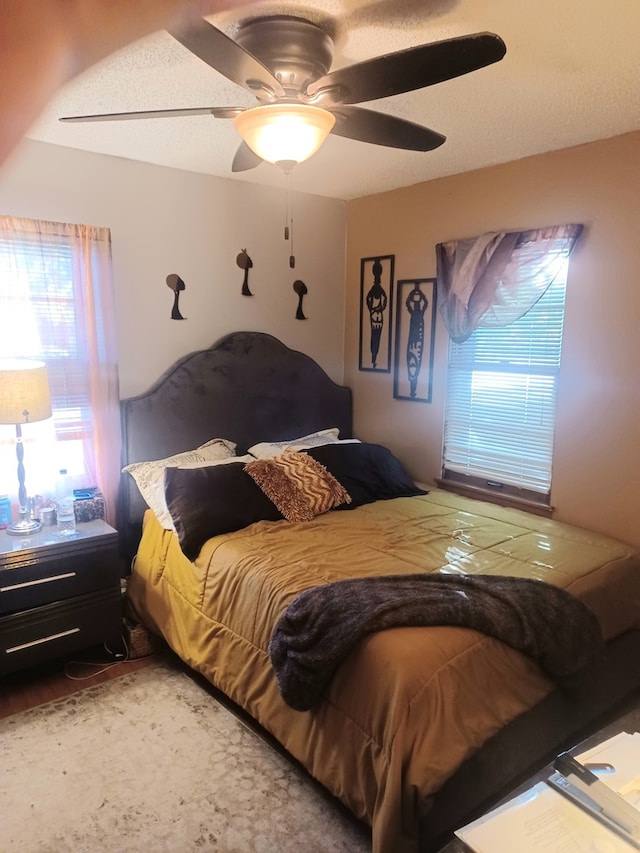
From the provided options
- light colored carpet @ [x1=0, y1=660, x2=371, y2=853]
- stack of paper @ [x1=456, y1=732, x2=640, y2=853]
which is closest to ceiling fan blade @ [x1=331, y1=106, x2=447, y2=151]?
stack of paper @ [x1=456, y1=732, x2=640, y2=853]

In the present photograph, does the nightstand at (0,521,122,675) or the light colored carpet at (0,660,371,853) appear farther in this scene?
the nightstand at (0,521,122,675)

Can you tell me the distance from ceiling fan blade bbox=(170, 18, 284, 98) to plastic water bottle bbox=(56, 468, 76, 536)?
6.64ft

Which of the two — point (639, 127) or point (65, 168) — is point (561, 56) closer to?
point (639, 127)

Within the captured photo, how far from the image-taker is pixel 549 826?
125 cm

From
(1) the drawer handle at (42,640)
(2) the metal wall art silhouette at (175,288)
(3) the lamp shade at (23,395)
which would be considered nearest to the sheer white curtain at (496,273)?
(2) the metal wall art silhouette at (175,288)

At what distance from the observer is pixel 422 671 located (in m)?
1.65

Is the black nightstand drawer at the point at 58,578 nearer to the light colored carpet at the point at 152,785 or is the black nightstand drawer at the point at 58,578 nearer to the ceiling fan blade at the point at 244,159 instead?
the light colored carpet at the point at 152,785

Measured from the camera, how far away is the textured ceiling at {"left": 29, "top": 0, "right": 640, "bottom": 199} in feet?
5.13

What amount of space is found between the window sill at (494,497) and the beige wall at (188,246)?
45.6 inches

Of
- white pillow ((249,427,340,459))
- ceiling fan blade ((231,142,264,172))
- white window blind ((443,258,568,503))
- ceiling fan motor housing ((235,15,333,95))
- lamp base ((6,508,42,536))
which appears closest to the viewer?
ceiling fan motor housing ((235,15,333,95))

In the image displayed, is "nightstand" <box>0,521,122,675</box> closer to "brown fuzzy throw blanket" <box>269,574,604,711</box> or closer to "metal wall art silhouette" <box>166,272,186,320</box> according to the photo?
"brown fuzzy throw blanket" <box>269,574,604,711</box>

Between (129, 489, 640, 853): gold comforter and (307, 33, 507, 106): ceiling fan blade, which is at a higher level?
(307, 33, 507, 106): ceiling fan blade

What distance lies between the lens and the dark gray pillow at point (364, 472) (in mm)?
3158

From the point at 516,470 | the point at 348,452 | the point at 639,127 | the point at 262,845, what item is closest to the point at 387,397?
the point at 348,452
